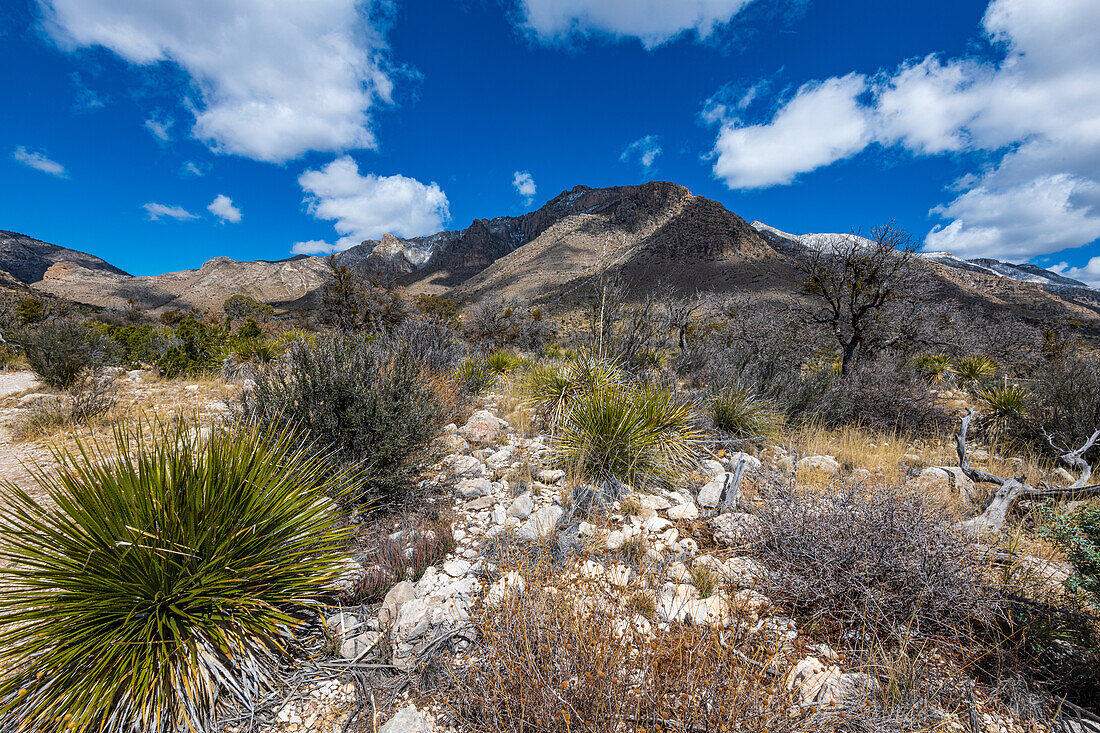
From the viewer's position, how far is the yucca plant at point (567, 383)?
19.6 feet

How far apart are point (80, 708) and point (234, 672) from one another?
0.55m

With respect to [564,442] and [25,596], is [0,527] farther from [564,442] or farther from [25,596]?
[564,442]

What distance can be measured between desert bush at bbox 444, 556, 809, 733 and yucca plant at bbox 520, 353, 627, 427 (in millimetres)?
3753

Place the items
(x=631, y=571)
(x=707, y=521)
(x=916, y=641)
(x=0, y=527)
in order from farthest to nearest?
(x=707, y=521) < (x=631, y=571) < (x=916, y=641) < (x=0, y=527)

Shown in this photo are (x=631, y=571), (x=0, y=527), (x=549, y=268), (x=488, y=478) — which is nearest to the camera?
(x=0, y=527)

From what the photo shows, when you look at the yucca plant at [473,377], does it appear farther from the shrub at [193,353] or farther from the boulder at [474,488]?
the shrub at [193,353]

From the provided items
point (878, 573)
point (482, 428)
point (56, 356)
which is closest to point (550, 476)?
point (482, 428)

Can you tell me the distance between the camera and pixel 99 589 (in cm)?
201

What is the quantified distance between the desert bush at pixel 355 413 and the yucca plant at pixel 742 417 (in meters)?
4.62

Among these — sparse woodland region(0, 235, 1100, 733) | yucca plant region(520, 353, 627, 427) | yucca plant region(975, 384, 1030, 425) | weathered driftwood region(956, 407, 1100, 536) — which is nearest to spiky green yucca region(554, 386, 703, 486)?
sparse woodland region(0, 235, 1100, 733)

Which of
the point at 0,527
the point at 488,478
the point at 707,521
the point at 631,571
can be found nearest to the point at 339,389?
the point at 488,478

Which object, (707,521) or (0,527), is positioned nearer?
(0,527)

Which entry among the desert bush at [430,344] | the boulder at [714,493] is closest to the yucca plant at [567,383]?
the boulder at [714,493]

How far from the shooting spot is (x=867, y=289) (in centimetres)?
972
